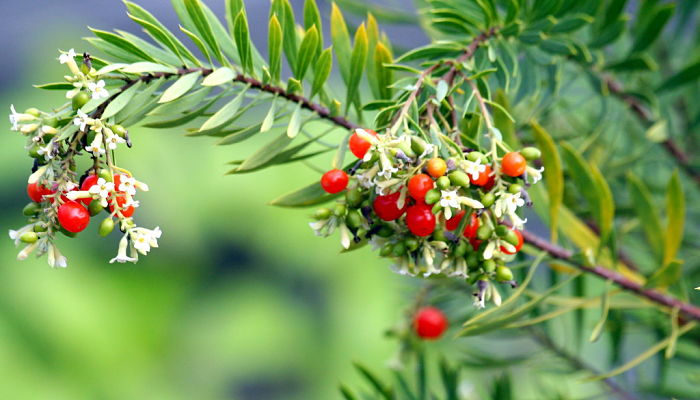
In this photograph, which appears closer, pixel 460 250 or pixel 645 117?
pixel 460 250

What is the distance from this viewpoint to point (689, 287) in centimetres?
52

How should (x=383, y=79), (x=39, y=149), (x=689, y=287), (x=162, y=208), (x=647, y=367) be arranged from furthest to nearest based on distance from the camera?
1. (x=162, y=208)
2. (x=647, y=367)
3. (x=689, y=287)
4. (x=383, y=79)
5. (x=39, y=149)

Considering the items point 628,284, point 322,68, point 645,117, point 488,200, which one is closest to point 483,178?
point 488,200

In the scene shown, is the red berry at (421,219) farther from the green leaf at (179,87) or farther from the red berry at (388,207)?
the green leaf at (179,87)

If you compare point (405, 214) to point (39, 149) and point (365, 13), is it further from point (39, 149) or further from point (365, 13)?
point (365, 13)

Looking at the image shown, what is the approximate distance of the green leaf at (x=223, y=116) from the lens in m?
0.31

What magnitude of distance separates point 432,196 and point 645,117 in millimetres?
360

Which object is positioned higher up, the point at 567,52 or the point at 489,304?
the point at 567,52

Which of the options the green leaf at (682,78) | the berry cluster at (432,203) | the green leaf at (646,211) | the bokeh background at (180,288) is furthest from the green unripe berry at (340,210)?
the bokeh background at (180,288)

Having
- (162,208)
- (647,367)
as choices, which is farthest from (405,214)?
(162,208)

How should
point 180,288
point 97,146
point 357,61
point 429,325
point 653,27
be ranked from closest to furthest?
1. point 97,146
2. point 357,61
3. point 653,27
4. point 429,325
5. point 180,288

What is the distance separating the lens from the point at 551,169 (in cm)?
40

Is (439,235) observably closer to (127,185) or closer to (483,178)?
(483,178)

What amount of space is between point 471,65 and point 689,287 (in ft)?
0.94
